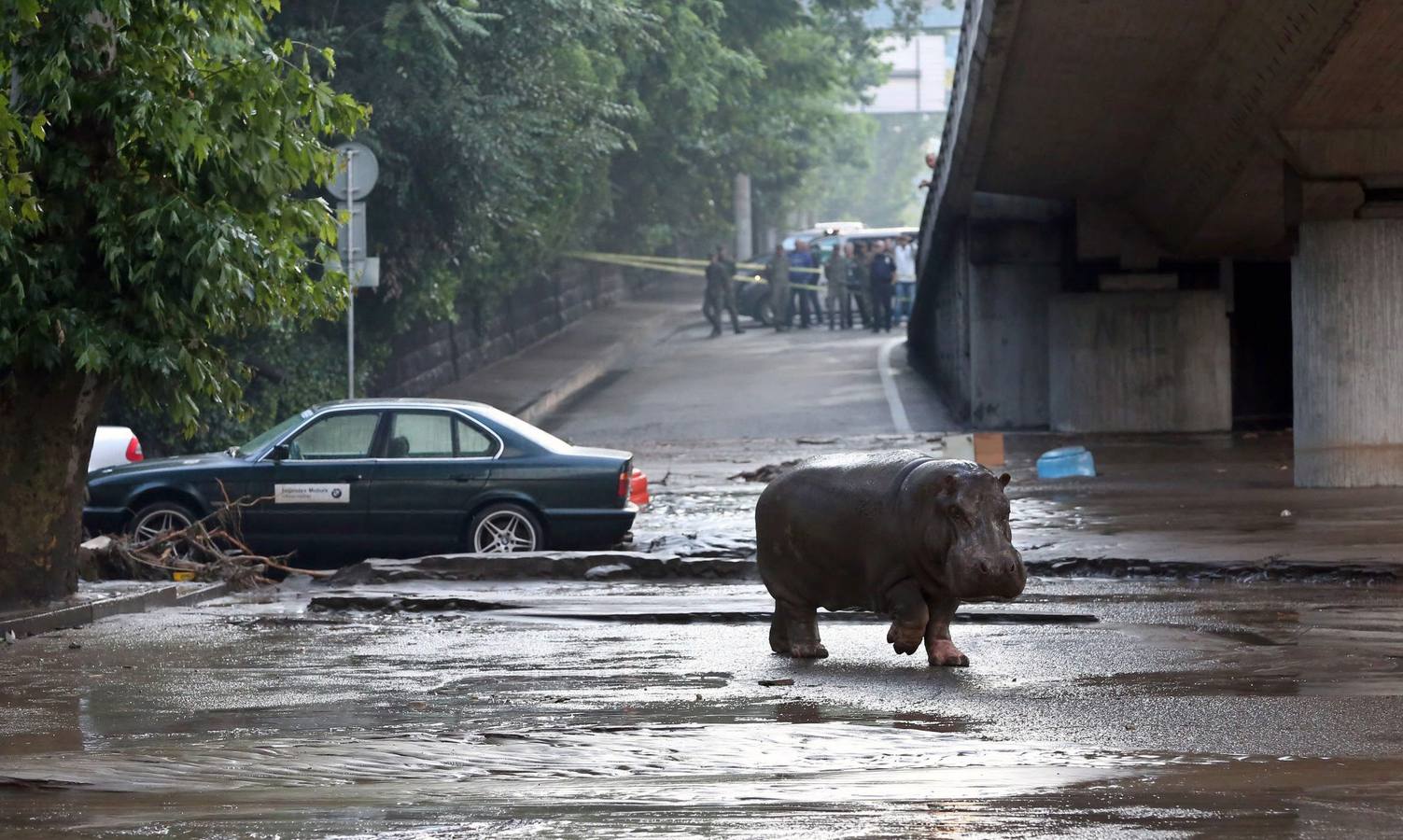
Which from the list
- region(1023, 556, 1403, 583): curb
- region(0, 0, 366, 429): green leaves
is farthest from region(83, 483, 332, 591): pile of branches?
region(1023, 556, 1403, 583): curb

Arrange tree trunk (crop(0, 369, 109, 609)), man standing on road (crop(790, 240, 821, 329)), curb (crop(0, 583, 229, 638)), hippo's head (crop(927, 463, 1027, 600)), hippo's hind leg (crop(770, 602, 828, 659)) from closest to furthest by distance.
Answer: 1. hippo's head (crop(927, 463, 1027, 600))
2. hippo's hind leg (crop(770, 602, 828, 659))
3. curb (crop(0, 583, 229, 638))
4. tree trunk (crop(0, 369, 109, 609))
5. man standing on road (crop(790, 240, 821, 329))

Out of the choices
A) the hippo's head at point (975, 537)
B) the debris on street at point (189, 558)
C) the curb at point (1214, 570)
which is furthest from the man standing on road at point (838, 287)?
the hippo's head at point (975, 537)

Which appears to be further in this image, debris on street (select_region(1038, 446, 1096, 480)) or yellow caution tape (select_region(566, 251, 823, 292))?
yellow caution tape (select_region(566, 251, 823, 292))

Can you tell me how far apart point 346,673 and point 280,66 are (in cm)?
443

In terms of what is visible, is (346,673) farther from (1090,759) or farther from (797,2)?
(797,2)

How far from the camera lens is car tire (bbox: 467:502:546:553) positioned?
49.3 ft

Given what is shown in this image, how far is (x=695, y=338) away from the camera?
42.7m

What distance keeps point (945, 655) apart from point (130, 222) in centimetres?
583

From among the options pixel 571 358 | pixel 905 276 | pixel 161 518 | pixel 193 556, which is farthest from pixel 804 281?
pixel 193 556

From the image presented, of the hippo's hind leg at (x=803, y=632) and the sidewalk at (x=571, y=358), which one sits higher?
the sidewalk at (x=571, y=358)

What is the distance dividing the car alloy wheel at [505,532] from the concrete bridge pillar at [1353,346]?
24.5ft

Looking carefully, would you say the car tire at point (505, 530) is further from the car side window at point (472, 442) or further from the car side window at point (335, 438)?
the car side window at point (335, 438)

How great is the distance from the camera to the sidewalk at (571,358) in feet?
99.9

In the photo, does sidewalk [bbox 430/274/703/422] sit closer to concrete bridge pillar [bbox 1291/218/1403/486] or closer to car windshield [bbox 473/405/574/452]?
car windshield [bbox 473/405/574/452]
